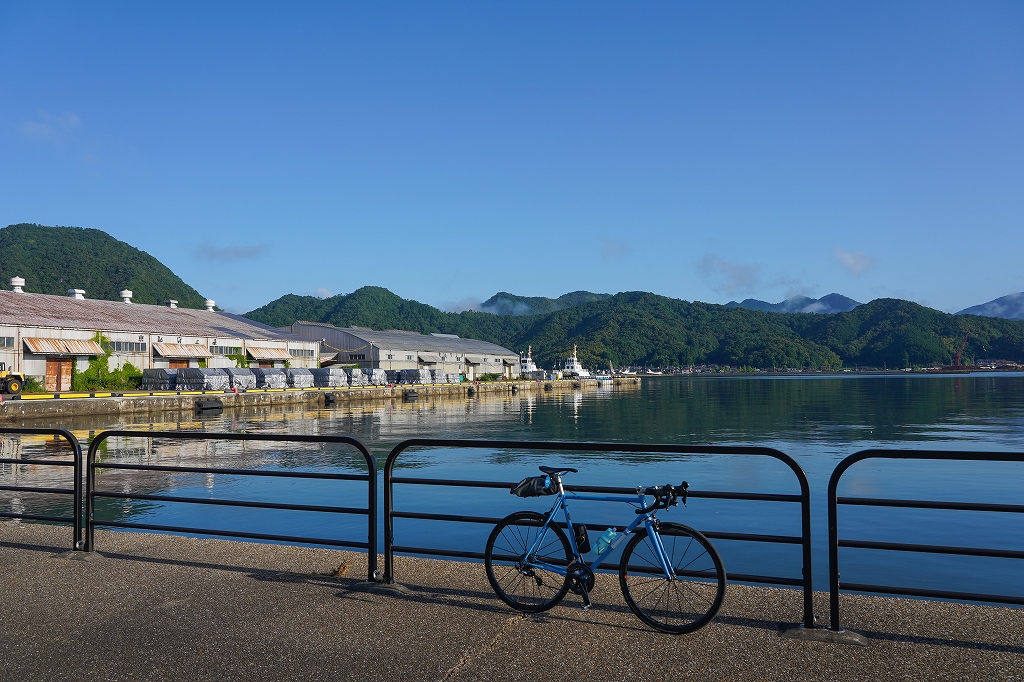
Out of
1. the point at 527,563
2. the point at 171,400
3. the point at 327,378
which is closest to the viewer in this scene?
the point at 527,563

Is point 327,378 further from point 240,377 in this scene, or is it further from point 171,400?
point 171,400

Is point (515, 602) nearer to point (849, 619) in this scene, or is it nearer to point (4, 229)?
point (849, 619)

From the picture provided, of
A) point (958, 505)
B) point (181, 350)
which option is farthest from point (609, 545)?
point (181, 350)

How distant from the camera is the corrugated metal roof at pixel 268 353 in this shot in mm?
64312

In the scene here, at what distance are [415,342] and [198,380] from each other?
4573 cm

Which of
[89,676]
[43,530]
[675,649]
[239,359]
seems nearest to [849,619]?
[675,649]

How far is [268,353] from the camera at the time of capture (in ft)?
218

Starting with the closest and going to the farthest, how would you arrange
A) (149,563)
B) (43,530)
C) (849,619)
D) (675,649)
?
(675,649) < (849,619) < (149,563) < (43,530)

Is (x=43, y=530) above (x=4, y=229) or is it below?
below

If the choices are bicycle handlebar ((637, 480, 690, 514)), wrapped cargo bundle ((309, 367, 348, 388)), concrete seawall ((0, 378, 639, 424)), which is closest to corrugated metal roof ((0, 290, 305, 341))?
wrapped cargo bundle ((309, 367, 348, 388))

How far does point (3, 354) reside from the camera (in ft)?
144

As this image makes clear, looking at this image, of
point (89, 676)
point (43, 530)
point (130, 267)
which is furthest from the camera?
point (130, 267)

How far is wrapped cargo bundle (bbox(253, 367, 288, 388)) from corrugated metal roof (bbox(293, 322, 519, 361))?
23439mm

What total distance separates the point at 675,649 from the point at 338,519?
11056 mm
